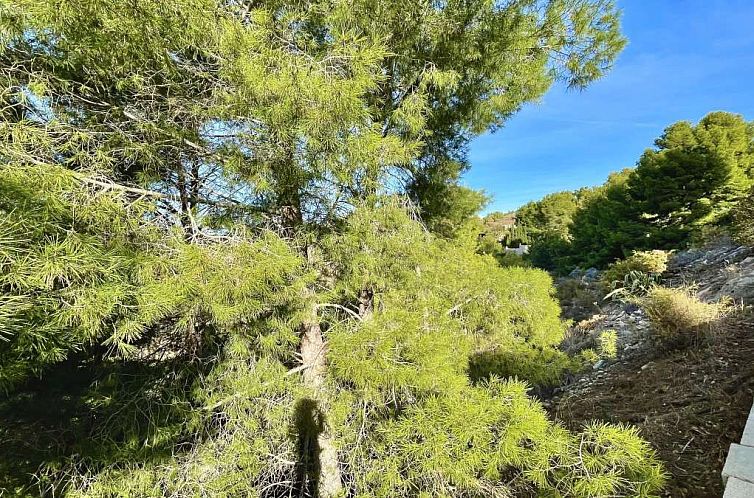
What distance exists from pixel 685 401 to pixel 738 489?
6.43ft

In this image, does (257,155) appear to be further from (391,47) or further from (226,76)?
(391,47)

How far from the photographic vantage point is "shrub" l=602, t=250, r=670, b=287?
7.73 meters

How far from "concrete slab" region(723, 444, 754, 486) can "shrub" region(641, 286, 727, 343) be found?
2.64 m

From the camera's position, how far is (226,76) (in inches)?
63.1

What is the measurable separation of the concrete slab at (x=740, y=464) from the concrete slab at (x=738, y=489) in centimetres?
3

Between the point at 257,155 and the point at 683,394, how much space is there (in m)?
4.23

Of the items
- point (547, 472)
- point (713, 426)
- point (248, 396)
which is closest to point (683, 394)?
point (713, 426)

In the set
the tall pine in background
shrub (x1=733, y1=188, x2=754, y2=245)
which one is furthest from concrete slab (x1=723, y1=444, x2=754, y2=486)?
shrub (x1=733, y1=188, x2=754, y2=245)

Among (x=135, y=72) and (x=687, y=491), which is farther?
(x=687, y=491)

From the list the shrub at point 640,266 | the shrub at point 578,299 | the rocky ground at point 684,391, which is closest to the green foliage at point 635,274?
the shrub at point 640,266

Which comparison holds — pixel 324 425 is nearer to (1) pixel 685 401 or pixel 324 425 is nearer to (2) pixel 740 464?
(2) pixel 740 464

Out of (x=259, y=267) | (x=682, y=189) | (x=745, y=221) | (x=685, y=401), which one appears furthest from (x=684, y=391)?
(x=682, y=189)

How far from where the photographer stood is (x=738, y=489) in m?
1.68

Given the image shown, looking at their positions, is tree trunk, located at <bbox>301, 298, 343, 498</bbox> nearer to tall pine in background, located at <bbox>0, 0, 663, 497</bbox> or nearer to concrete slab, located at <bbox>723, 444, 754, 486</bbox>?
tall pine in background, located at <bbox>0, 0, 663, 497</bbox>
